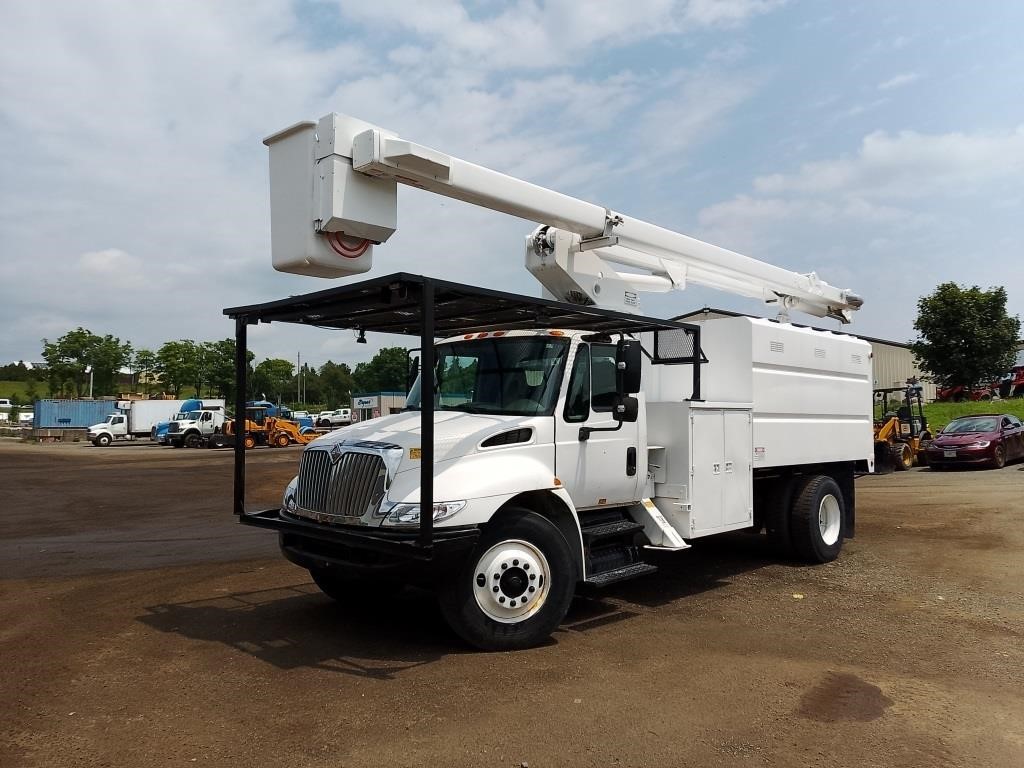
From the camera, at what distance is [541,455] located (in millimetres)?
6230

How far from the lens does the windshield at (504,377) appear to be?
646 cm

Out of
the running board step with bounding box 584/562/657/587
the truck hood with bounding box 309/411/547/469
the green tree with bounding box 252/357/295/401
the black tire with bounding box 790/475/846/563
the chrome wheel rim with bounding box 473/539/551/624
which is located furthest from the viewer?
the green tree with bounding box 252/357/295/401

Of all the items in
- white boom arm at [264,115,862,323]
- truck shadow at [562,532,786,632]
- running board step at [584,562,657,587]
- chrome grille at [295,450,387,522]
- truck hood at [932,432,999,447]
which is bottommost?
truck shadow at [562,532,786,632]

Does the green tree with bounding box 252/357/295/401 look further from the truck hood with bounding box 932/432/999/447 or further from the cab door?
the cab door

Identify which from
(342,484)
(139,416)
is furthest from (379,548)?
(139,416)

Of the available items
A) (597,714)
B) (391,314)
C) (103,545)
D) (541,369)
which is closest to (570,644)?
(597,714)

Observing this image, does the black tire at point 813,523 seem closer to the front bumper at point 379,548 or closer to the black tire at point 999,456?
the front bumper at point 379,548

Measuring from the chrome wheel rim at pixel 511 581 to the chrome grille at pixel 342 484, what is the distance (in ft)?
3.07

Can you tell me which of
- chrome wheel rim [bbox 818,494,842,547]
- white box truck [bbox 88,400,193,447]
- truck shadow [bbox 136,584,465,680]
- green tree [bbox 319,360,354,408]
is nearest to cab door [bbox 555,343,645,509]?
truck shadow [bbox 136,584,465,680]

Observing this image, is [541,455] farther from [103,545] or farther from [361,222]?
[103,545]

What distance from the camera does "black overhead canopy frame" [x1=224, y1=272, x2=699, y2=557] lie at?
5164mm

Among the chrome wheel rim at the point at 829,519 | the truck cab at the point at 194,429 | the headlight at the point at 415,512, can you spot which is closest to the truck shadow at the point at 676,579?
the chrome wheel rim at the point at 829,519

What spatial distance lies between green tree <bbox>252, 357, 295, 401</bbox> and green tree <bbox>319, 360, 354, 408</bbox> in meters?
18.1

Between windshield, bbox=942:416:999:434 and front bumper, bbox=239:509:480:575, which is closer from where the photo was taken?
front bumper, bbox=239:509:480:575
